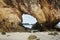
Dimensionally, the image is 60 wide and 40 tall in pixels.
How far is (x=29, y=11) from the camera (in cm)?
1031

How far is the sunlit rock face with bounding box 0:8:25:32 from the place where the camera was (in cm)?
1030

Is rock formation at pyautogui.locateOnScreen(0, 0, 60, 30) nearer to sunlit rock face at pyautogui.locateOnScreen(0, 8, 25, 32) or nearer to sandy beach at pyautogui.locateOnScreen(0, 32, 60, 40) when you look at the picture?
sunlit rock face at pyautogui.locateOnScreen(0, 8, 25, 32)

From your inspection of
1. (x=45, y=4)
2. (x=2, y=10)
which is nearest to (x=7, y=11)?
(x=2, y=10)

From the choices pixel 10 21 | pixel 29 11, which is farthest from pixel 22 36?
pixel 29 11

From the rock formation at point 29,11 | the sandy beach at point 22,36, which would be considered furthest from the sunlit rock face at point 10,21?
the sandy beach at point 22,36

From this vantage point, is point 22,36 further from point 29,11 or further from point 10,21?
point 29,11

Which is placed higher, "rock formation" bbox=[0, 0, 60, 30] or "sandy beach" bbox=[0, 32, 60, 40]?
"rock formation" bbox=[0, 0, 60, 30]

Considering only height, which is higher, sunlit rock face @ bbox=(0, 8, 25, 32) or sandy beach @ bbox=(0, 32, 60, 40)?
sunlit rock face @ bbox=(0, 8, 25, 32)

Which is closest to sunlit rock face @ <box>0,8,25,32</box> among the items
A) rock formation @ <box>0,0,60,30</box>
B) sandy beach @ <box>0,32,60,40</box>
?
rock formation @ <box>0,0,60,30</box>

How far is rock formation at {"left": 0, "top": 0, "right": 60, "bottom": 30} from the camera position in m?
10.3

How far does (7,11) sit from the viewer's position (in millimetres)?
10336

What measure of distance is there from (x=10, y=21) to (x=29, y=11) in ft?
1.39

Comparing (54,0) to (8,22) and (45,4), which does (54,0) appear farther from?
(8,22)

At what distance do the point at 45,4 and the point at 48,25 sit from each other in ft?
1.38
